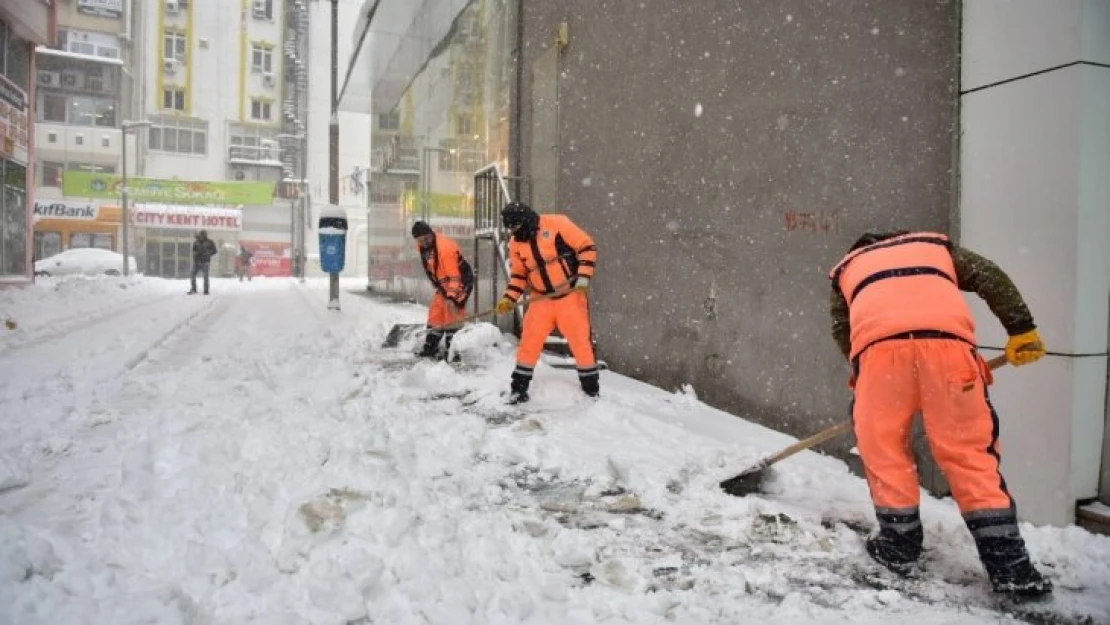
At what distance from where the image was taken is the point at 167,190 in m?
37.5

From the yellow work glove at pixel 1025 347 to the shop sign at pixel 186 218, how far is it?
41.5m

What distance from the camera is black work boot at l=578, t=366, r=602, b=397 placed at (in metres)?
5.58

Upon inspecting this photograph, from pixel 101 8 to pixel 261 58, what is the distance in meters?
8.39

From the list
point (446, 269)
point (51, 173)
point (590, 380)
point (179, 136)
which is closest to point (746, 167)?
point (590, 380)

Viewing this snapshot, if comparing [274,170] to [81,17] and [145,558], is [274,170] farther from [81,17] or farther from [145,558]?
[145,558]

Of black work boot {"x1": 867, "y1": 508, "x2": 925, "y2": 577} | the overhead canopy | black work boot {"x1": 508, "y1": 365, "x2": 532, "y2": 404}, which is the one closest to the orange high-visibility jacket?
black work boot {"x1": 508, "y1": 365, "x2": 532, "y2": 404}

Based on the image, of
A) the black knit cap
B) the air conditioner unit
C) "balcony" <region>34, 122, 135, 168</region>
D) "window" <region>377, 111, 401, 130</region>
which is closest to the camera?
the black knit cap

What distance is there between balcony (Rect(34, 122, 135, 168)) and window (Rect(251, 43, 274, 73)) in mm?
8126

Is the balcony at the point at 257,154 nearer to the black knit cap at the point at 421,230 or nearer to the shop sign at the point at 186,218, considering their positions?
the shop sign at the point at 186,218

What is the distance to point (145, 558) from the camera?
97.2 inches

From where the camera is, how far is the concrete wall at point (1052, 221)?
2916mm

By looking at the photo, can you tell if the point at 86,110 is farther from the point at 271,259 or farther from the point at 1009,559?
the point at 1009,559

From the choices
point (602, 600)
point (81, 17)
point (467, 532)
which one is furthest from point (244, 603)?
point (81, 17)

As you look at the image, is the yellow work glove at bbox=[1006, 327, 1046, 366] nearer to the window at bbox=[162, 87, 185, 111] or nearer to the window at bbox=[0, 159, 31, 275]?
the window at bbox=[0, 159, 31, 275]
